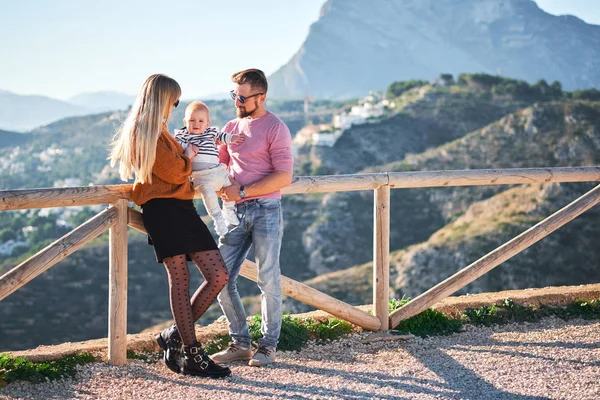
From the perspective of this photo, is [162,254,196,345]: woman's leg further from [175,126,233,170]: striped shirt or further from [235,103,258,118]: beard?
[235,103,258,118]: beard

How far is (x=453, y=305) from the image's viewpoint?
4.37 meters

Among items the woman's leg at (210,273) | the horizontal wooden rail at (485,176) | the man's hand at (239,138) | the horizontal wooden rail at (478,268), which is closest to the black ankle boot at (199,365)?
the woman's leg at (210,273)

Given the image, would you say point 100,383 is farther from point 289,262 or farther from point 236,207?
point 289,262

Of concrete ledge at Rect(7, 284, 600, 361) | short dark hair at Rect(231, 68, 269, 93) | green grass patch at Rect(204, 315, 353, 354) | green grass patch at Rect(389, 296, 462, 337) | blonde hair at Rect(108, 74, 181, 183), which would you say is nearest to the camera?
blonde hair at Rect(108, 74, 181, 183)

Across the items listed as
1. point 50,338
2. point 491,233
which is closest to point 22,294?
point 50,338

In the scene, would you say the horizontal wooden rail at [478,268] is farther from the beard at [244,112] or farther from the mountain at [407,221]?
the mountain at [407,221]

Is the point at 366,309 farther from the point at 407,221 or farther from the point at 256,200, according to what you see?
the point at 407,221

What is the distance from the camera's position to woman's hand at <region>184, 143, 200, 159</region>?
291 cm

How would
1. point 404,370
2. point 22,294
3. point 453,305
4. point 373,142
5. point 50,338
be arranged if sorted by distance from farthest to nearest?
point 373,142 < point 22,294 < point 50,338 < point 453,305 < point 404,370

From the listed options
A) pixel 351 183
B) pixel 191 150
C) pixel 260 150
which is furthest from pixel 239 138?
pixel 351 183

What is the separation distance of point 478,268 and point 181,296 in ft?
6.66

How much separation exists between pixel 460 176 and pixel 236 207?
1.57m

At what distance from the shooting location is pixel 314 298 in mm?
3756

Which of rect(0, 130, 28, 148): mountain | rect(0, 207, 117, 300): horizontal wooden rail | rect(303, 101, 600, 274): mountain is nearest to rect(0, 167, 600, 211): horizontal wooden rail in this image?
rect(0, 207, 117, 300): horizontal wooden rail
